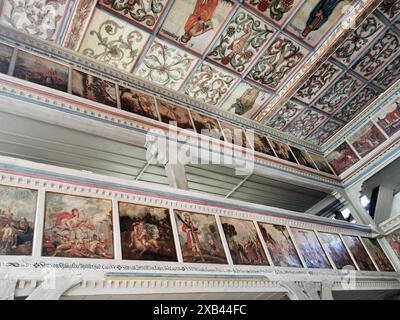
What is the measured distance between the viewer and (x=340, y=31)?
8.28 m

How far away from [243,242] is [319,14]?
5954mm

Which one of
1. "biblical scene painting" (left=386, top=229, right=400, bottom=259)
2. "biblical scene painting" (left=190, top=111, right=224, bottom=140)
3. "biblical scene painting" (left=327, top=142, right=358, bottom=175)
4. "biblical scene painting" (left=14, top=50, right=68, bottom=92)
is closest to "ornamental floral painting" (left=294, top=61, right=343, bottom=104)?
"biblical scene painting" (left=327, top=142, right=358, bottom=175)

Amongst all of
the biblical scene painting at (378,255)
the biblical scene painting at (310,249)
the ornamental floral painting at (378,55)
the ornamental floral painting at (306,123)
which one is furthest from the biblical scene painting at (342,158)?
the biblical scene painting at (310,249)

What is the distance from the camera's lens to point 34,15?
22.6 feet

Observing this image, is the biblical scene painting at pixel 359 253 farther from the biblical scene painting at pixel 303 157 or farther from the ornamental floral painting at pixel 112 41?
the ornamental floral painting at pixel 112 41

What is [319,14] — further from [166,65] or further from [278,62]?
[166,65]

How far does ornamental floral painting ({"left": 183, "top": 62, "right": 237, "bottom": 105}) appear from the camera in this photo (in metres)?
8.73

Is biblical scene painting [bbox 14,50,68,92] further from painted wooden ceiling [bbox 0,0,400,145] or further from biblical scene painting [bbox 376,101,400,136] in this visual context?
biblical scene painting [bbox 376,101,400,136]

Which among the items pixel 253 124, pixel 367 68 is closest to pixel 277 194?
pixel 253 124

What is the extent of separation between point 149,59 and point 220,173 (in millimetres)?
3708

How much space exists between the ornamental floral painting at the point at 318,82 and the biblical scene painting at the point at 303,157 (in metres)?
1.77

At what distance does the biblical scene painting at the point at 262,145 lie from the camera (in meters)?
9.82
